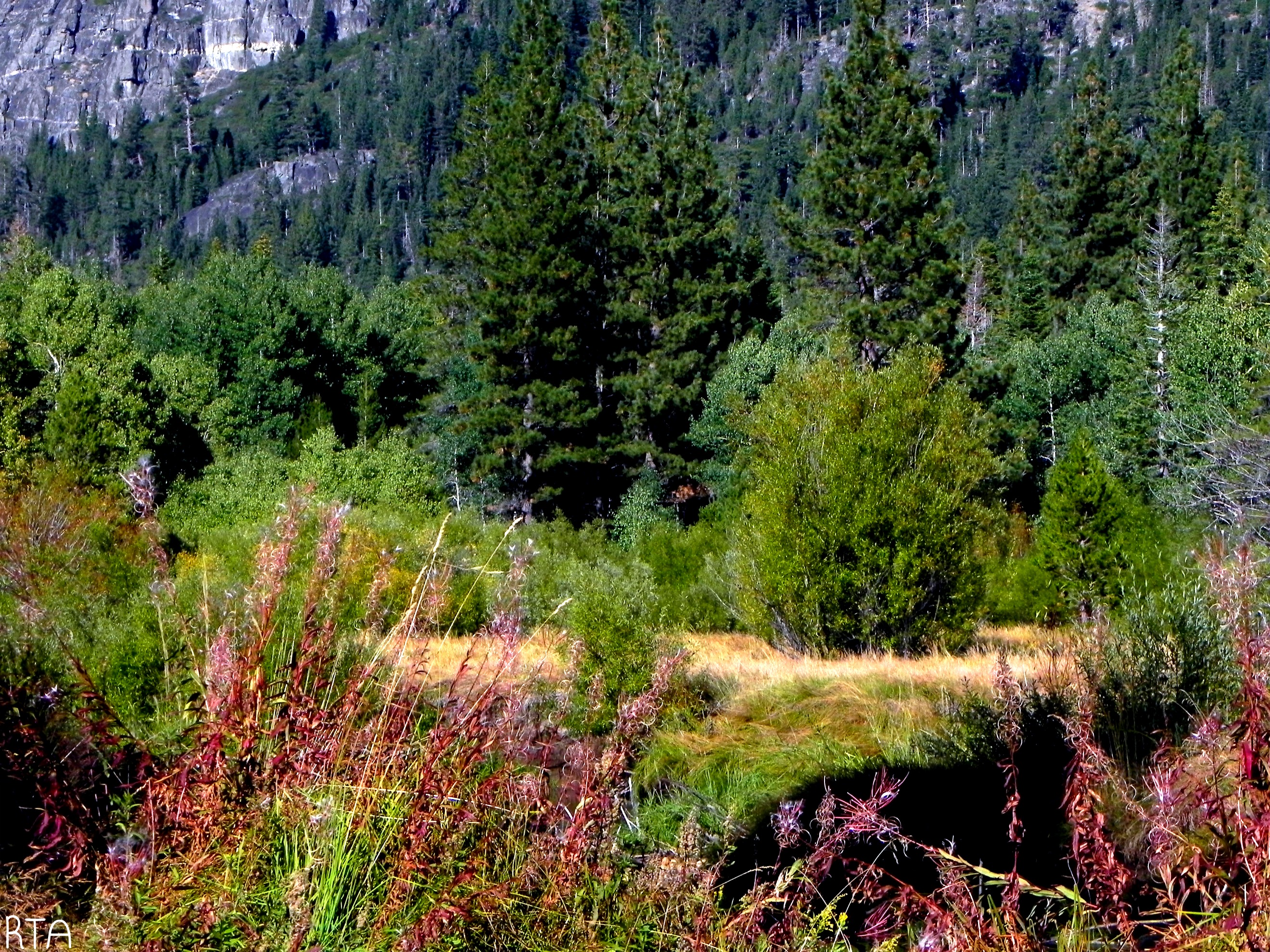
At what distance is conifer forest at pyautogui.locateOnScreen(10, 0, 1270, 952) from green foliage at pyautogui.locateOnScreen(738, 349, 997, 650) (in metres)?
0.07

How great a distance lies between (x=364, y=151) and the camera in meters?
134

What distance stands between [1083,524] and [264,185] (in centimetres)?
11873

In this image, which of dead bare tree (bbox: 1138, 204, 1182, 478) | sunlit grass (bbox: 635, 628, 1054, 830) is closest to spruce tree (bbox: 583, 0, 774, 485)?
dead bare tree (bbox: 1138, 204, 1182, 478)

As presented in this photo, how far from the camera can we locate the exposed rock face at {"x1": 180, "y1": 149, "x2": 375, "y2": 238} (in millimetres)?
124625

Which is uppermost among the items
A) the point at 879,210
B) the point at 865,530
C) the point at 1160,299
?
the point at 879,210

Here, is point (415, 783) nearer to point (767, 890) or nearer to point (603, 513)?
point (767, 890)

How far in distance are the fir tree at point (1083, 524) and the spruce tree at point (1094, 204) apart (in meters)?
25.6

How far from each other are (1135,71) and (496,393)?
3498 inches

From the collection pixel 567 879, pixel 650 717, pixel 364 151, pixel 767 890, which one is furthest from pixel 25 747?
pixel 364 151

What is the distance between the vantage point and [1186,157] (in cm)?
4541

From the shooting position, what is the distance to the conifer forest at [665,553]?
2975 mm

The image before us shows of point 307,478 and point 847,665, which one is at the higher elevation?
point 847,665

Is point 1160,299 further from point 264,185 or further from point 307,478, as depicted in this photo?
point 264,185

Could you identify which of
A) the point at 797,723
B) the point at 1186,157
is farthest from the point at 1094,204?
the point at 797,723
